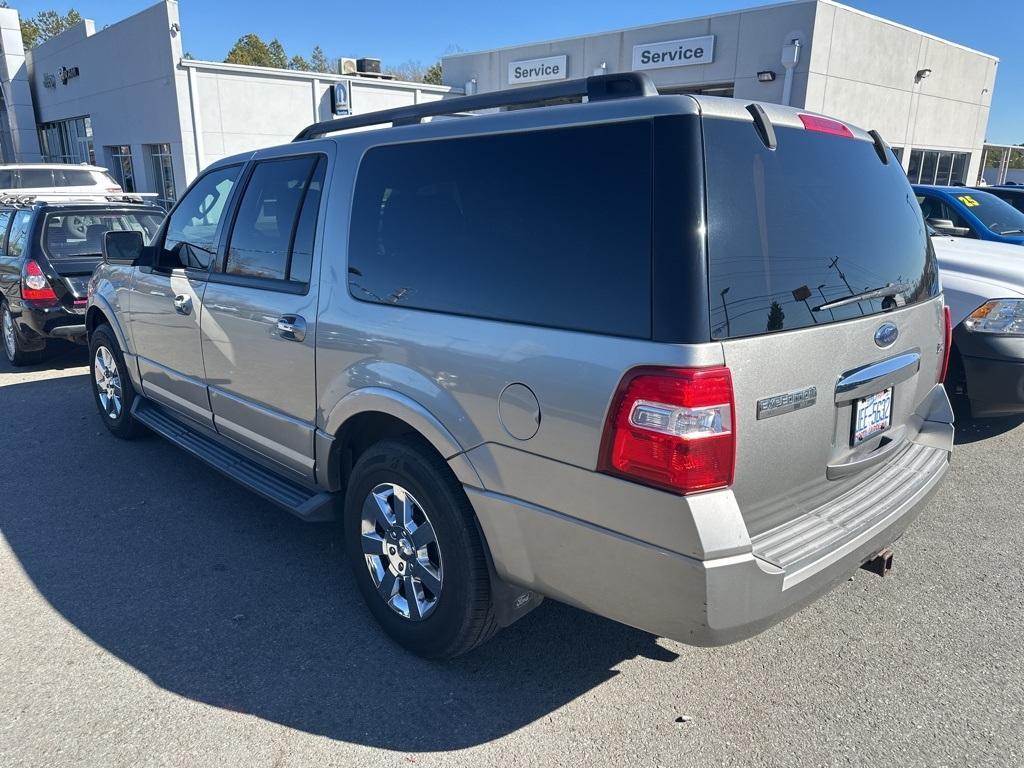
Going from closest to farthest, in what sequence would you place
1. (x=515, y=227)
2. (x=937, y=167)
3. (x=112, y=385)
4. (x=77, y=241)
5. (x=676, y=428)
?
(x=676, y=428) → (x=515, y=227) → (x=112, y=385) → (x=77, y=241) → (x=937, y=167)

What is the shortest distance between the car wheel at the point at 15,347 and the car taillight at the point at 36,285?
22.1 inches

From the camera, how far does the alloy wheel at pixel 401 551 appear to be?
283 cm

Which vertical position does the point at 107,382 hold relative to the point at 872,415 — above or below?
below

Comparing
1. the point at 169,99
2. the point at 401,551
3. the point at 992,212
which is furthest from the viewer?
the point at 169,99

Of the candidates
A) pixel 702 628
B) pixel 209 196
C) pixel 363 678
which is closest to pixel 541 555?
pixel 702 628

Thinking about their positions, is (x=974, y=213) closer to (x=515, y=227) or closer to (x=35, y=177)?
(x=515, y=227)

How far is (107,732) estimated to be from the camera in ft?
8.47

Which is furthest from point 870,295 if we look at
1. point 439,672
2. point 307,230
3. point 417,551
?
point 307,230

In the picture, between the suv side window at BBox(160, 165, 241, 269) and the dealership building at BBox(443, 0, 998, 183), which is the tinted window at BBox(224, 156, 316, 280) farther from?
the dealership building at BBox(443, 0, 998, 183)

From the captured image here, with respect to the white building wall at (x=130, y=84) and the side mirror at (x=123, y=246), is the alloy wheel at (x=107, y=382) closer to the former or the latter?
the side mirror at (x=123, y=246)

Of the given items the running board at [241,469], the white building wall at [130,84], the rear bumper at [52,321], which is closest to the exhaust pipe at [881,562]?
the running board at [241,469]

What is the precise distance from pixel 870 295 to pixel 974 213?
712cm

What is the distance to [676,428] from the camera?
80.8 inches

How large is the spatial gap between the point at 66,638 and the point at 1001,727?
3.65 metres
